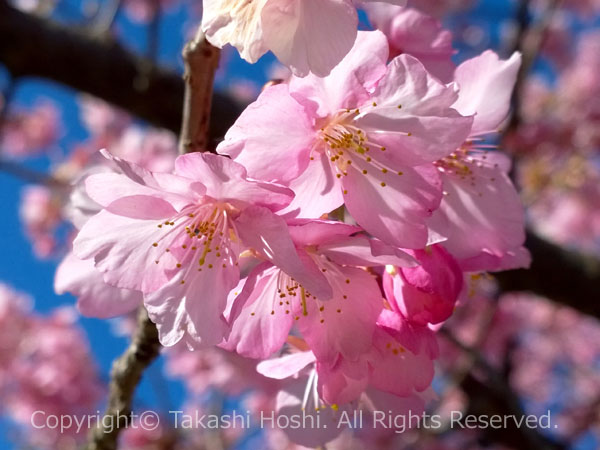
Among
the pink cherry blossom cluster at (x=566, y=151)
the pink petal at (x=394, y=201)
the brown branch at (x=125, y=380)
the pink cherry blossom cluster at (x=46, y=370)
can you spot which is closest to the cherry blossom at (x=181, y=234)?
the pink petal at (x=394, y=201)

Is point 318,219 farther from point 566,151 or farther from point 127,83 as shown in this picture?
point 566,151

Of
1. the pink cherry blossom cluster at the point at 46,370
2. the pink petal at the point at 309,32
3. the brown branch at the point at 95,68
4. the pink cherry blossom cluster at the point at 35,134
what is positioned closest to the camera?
the pink petal at the point at 309,32

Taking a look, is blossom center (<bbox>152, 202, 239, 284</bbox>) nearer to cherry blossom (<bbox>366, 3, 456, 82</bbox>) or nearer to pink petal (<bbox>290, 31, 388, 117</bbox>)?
pink petal (<bbox>290, 31, 388, 117</bbox>)

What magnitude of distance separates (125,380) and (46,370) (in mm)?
3353

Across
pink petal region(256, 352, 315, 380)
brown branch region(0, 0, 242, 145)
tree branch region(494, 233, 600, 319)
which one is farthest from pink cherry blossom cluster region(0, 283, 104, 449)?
pink petal region(256, 352, 315, 380)

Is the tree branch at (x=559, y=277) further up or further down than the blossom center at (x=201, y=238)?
further down

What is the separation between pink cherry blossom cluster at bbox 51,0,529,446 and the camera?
0.73 m

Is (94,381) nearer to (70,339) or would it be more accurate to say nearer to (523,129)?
(70,339)

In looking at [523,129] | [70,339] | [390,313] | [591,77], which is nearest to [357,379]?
[390,313]

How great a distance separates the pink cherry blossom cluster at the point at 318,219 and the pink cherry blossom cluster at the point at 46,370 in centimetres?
350

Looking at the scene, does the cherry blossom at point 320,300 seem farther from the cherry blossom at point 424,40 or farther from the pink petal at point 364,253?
the cherry blossom at point 424,40

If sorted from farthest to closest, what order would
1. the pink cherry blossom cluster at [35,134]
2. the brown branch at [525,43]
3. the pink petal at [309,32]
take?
the pink cherry blossom cluster at [35,134] < the brown branch at [525,43] < the pink petal at [309,32]

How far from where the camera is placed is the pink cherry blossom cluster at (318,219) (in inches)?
28.7

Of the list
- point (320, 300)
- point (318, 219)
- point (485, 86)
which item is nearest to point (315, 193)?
point (318, 219)
